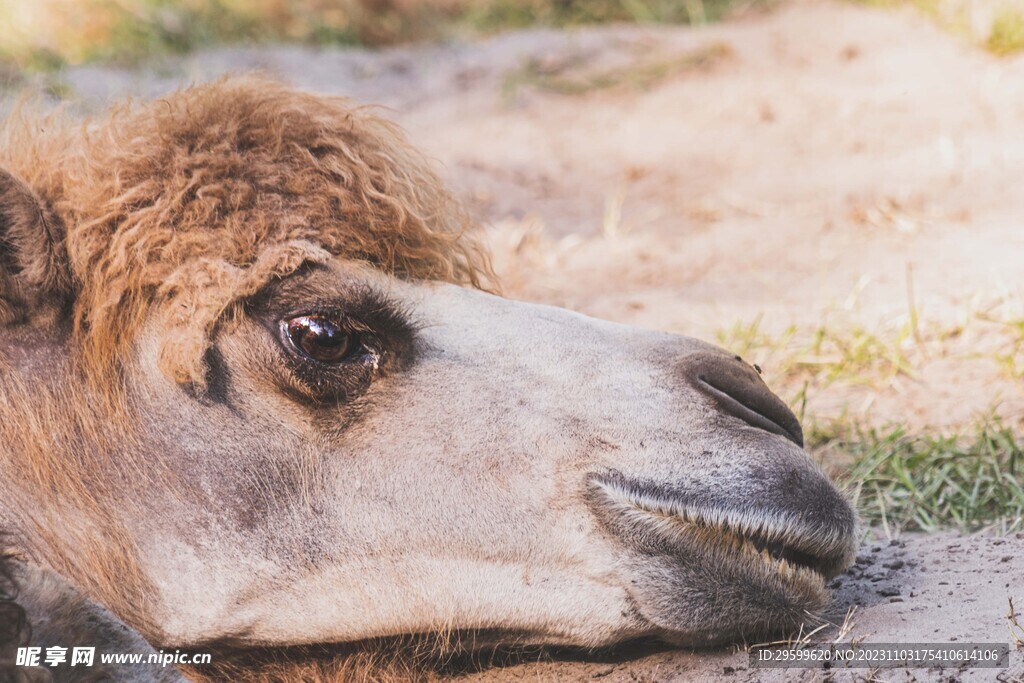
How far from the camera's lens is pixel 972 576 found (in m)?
2.76

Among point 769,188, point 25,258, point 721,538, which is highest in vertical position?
point 25,258

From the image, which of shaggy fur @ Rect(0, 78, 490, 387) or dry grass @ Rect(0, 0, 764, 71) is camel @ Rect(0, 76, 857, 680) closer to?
shaggy fur @ Rect(0, 78, 490, 387)

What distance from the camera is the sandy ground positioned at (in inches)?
117

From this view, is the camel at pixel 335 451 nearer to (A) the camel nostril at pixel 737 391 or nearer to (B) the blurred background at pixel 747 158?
(A) the camel nostril at pixel 737 391

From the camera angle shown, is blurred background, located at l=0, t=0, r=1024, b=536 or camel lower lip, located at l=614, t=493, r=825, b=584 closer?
camel lower lip, located at l=614, t=493, r=825, b=584

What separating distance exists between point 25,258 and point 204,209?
1.28 feet

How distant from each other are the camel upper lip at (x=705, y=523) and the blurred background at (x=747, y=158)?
3.43 ft

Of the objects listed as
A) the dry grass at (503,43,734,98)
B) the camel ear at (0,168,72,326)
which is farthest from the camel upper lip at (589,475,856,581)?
the dry grass at (503,43,734,98)

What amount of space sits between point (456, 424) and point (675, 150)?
470 cm

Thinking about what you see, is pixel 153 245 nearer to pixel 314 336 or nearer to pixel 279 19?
pixel 314 336

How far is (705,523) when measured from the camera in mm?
2375

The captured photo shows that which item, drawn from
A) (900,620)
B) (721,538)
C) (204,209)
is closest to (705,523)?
(721,538)

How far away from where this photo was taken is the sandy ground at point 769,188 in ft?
9.78

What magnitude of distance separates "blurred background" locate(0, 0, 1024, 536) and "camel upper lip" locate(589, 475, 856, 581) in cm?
104
